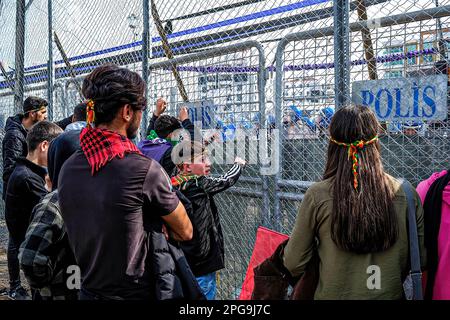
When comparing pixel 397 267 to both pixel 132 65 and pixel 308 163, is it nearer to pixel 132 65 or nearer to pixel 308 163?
pixel 308 163

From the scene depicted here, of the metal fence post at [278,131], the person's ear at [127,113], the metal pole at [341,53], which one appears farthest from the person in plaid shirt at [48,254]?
the metal pole at [341,53]

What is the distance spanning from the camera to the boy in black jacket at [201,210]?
125 inches

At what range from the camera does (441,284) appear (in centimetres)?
207

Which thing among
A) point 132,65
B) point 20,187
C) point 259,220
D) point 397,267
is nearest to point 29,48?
point 132,65

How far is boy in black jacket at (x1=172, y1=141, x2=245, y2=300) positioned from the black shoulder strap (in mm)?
1394

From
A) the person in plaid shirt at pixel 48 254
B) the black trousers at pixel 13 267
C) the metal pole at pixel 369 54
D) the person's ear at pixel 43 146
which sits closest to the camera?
the person in plaid shirt at pixel 48 254

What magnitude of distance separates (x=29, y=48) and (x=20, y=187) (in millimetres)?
4281

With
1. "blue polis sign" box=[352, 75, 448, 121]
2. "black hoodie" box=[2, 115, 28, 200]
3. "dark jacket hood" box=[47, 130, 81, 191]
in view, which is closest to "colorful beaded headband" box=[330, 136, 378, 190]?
"blue polis sign" box=[352, 75, 448, 121]

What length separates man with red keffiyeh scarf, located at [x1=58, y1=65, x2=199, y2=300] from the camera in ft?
6.73

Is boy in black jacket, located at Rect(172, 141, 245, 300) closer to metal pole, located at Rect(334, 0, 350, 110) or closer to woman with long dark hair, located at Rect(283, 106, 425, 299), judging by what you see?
metal pole, located at Rect(334, 0, 350, 110)

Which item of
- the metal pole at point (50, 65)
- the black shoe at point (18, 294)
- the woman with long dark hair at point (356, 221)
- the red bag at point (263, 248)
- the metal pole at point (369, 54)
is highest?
the metal pole at point (50, 65)

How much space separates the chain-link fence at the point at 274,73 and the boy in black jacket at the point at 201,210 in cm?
50

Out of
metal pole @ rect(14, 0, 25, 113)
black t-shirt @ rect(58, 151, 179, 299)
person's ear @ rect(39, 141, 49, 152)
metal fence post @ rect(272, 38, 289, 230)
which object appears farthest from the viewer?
metal pole @ rect(14, 0, 25, 113)

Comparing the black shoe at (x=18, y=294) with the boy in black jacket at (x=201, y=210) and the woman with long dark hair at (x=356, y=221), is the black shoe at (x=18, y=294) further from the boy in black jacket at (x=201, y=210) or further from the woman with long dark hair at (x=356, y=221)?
the woman with long dark hair at (x=356, y=221)
